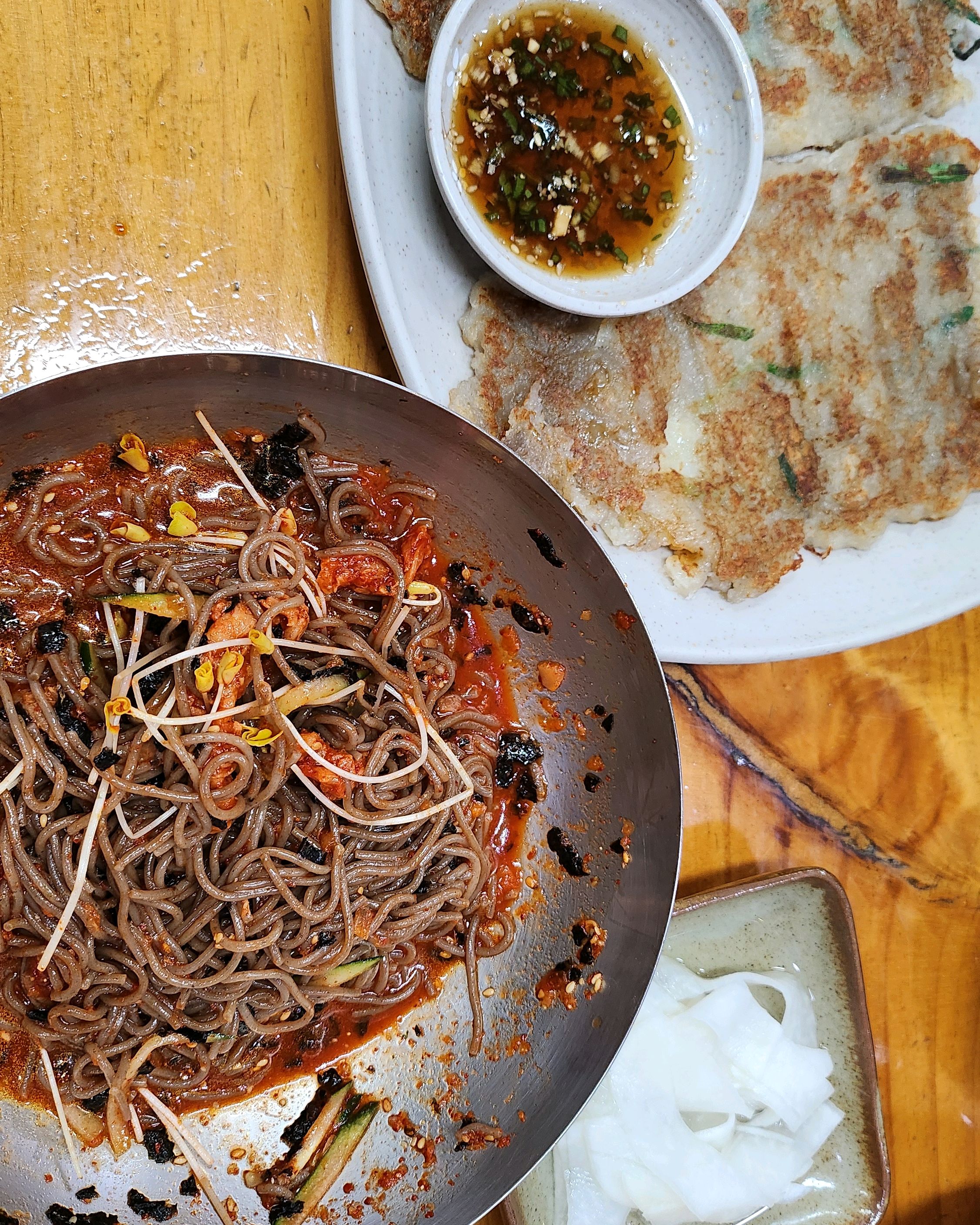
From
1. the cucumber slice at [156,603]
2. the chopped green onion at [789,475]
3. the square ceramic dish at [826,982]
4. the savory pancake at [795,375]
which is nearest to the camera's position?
the cucumber slice at [156,603]

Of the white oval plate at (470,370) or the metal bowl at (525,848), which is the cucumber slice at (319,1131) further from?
the white oval plate at (470,370)

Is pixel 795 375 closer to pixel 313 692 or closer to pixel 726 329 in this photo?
pixel 726 329

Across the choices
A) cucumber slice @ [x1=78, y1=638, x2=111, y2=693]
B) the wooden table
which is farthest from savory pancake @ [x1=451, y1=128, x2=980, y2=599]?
cucumber slice @ [x1=78, y1=638, x2=111, y2=693]

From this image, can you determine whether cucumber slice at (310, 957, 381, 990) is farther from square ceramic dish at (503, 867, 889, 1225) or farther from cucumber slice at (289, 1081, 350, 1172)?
square ceramic dish at (503, 867, 889, 1225)

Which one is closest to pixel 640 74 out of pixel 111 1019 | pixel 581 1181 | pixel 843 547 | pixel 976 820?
pixel 843 547

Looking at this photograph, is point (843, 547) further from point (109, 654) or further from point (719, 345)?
point (109, 654)

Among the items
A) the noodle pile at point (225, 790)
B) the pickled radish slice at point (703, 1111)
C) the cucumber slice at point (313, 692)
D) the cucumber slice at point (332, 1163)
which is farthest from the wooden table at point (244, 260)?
the cucumber slice at point (332, 1163)
